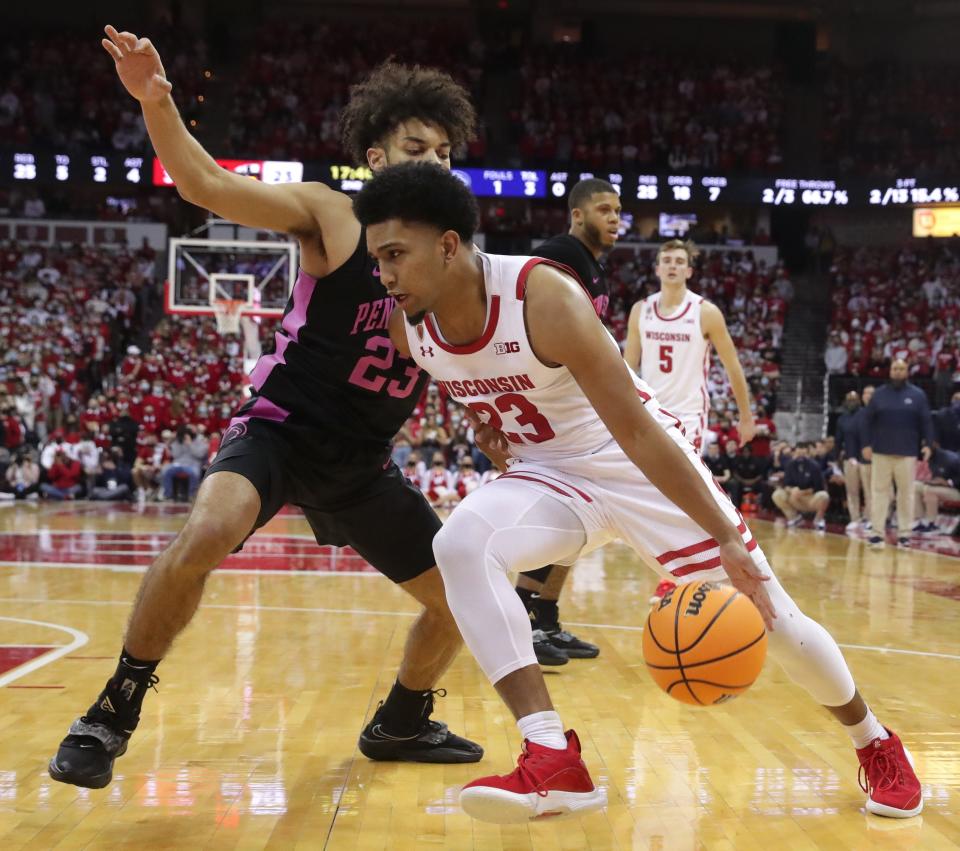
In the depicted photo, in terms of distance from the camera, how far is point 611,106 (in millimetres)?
31688

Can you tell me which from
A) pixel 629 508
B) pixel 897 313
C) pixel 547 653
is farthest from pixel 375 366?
pixel 897 313

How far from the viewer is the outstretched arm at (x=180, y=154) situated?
11.7 ft

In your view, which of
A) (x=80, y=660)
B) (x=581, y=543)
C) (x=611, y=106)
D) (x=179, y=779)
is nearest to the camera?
(x=581, y=543)

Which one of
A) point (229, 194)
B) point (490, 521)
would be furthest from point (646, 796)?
point (229, 194)

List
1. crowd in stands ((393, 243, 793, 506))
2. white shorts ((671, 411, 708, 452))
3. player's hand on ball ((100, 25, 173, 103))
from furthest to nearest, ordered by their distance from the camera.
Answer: crowd in stands ((393, 243, 793, 506)) < white shorts ((671, 411, 708, 452)) < player's hand on ball ((100, 25, 173, 103))

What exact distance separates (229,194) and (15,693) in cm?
279

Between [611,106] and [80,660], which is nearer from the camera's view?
[80,660]

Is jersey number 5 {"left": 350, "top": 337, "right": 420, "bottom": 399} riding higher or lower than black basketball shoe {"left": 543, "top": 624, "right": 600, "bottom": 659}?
higher

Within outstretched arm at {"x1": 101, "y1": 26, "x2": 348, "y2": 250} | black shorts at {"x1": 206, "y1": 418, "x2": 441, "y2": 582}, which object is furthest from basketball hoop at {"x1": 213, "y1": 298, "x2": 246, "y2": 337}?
outstretched arm at {"x1": 101, "y1": 26, "x2": 348, "y2": 250}

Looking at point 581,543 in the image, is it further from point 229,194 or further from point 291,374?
point 229,194

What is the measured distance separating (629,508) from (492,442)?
0.65 meters

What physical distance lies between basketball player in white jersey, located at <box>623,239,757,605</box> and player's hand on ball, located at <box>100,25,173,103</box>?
5.26m

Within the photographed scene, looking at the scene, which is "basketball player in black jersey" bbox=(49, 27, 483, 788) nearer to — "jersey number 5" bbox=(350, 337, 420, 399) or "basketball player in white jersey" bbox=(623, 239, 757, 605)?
"jersey number 5" bbox=(350, 337, 420, 399)

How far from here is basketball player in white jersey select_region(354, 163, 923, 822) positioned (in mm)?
3320
